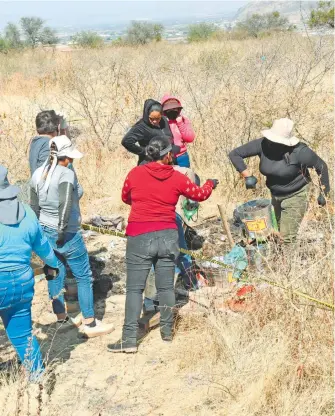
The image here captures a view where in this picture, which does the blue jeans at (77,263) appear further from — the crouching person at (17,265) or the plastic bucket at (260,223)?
the plastic bucket at (260,223)

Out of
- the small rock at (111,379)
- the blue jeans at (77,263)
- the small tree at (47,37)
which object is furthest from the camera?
the small tree at (47,37)

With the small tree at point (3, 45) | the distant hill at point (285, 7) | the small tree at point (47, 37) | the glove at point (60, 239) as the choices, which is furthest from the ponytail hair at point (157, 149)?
the small tree at point (47, 37)

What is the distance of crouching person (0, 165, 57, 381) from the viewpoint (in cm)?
335

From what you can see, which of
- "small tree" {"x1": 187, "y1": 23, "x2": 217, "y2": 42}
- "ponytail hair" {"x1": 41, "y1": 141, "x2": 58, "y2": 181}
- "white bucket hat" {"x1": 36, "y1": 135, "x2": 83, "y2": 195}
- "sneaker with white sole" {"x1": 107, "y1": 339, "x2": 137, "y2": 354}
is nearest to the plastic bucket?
"sneaker with white sole" {"x1": 107, "y1": 339, "x2": 137, "y2": 354}

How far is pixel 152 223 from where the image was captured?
163 inches

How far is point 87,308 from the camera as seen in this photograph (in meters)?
4.58

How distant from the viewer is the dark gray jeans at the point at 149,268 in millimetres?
4133

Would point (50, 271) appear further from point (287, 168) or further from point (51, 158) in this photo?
point (287, 168)

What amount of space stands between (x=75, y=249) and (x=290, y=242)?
197 cm

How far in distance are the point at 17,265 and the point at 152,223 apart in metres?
1.11

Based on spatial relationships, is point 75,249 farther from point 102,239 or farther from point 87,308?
point 102,239

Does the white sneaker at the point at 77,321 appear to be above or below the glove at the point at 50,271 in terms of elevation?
below

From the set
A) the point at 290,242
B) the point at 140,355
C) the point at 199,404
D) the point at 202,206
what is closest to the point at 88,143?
the point at 202,206

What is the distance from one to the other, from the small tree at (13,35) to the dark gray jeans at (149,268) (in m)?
30.2
